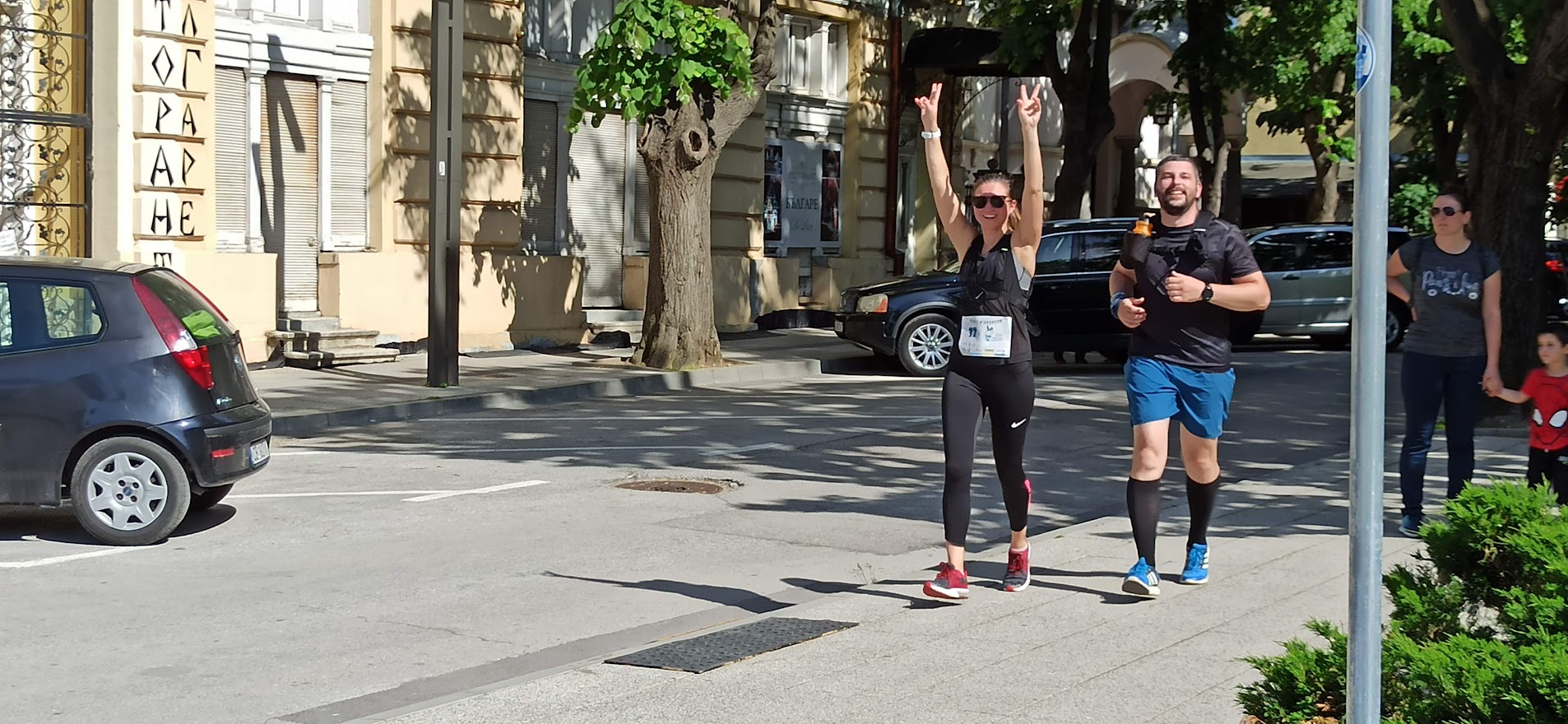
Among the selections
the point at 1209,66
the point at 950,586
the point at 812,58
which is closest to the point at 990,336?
the point at 950,586

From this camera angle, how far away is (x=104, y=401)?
862 centimetres

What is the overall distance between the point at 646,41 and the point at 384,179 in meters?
3.94

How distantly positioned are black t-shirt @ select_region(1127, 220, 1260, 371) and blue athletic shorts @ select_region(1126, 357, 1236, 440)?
36mm

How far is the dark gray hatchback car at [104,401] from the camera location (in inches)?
337

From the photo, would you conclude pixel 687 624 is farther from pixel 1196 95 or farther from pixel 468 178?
pixel 1196 95

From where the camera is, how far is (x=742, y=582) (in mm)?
7996

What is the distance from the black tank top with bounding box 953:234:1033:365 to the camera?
6.96 metres

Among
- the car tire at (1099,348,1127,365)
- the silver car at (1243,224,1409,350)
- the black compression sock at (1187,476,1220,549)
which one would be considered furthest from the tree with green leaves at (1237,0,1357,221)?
the black compression sock at (1187,476,1220,549)

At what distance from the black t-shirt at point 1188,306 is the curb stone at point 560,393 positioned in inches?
336

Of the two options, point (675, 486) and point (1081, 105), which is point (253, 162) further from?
point (1081, 105)

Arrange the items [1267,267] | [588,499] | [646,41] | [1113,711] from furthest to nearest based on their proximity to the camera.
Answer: [1267,267] → [646,41] → [588,499] → [1113,711]

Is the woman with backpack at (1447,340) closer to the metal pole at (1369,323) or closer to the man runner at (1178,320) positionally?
the man runner at (1178,320)

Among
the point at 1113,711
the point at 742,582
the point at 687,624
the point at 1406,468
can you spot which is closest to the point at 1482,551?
the point at 1113,711

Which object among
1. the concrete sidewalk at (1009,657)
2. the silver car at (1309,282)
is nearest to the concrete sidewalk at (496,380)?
the silver car at (1309,282)
